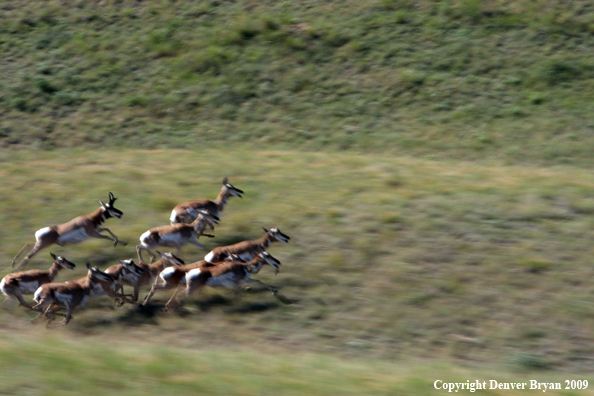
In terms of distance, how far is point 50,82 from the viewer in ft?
71.4

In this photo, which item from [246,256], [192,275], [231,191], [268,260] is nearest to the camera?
[192,275]

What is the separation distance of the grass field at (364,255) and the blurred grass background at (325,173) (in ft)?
0.15

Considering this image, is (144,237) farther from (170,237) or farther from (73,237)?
(73,237)

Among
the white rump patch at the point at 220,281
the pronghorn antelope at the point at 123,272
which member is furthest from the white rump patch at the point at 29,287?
the white rump patch at the point at 220,281

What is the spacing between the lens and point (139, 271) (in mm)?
10523

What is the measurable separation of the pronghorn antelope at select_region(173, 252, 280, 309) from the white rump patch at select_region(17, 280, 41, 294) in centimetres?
197

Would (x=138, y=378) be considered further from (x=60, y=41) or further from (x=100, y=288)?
(x=60, y=41)

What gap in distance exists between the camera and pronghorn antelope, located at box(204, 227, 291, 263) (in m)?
11.3

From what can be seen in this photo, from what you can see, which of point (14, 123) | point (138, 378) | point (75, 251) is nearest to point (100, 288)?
point (75, 251)

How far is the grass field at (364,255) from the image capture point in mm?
9406

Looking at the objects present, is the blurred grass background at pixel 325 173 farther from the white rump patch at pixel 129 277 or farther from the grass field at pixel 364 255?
the white rump patch at pixel 129 277

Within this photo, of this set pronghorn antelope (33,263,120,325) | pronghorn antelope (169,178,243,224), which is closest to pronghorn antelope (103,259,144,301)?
pronghorn antelope (33,263,120,325)

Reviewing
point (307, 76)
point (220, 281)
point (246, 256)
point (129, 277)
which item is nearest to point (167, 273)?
point (129, 277)

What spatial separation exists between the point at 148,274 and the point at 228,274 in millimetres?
1300
